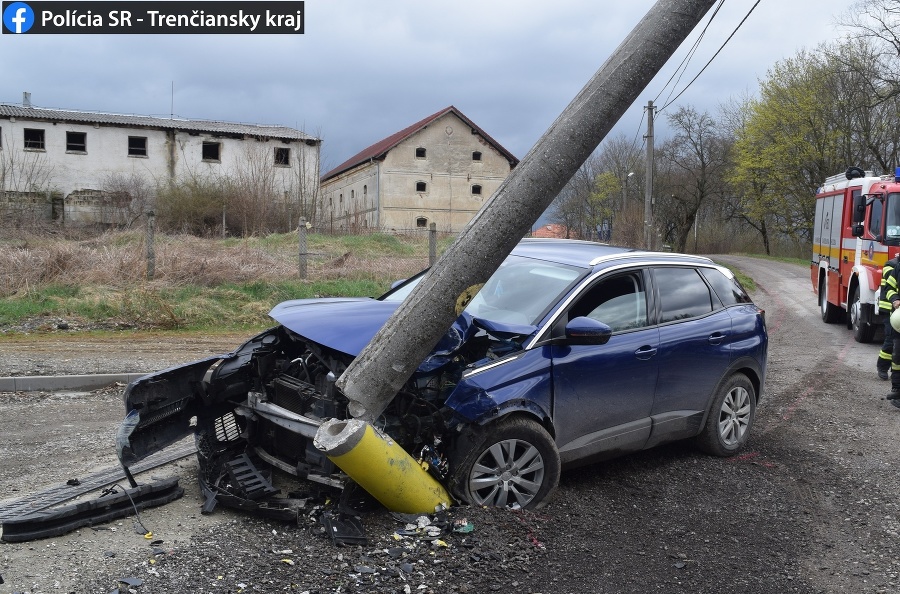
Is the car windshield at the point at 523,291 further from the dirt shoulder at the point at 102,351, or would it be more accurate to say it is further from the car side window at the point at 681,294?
the dirt shoulder at the point at 102,351

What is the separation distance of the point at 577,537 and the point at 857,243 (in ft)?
39.2

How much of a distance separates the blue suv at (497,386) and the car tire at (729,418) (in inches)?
1.1

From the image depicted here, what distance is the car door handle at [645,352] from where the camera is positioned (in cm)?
564


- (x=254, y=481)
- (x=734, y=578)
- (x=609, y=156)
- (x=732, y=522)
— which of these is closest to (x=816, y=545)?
(x=732, y=522)

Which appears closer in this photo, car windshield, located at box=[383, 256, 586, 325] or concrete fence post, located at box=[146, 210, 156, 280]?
car windshield, located at box=[383, 256, 586, 325]

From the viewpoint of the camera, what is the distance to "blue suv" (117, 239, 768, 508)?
4773mm

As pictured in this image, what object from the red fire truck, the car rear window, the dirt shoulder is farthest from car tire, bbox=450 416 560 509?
the red fire truck

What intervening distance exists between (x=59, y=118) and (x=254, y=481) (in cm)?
4644

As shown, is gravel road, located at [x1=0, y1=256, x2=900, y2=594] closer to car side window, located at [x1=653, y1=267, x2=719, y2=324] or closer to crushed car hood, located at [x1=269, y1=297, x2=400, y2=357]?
crushed car hood, located at [x1=269, y1=297, x2=400, y2=357]

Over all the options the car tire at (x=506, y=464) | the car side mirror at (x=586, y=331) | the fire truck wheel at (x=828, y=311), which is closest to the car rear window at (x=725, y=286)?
the car side mirror at (x=586, y=331)

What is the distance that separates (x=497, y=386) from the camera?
480cm

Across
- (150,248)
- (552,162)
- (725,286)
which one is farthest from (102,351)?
(725,286)

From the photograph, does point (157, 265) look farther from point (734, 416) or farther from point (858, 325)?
point (858, 325)

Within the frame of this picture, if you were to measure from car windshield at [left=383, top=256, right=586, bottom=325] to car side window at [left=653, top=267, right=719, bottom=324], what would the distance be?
0.84 m
